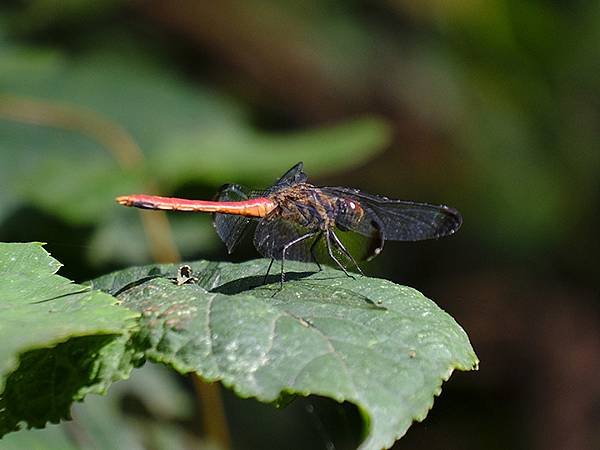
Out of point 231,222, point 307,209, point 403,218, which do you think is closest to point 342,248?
point 307,209

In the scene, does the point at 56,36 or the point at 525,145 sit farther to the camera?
the point at 525,145

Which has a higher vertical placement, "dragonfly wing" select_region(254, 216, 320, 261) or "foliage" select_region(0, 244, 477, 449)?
"foliage" select_region(0, 244, 477, 449)

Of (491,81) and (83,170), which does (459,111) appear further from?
(83,170)

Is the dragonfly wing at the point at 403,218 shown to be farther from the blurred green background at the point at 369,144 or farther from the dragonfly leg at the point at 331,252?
the blurred green background at the point at 369,144

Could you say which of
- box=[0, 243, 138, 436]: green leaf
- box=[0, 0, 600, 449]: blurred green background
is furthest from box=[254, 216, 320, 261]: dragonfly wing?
box=[0, 0, 600, 449]: blurred green background

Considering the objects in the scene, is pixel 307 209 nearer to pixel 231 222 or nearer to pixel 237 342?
pixel 231 222

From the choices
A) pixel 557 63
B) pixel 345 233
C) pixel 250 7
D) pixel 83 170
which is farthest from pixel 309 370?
pixel 557 63

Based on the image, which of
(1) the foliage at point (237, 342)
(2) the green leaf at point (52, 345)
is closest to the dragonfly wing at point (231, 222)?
(1) the foliage at point (237, 342)

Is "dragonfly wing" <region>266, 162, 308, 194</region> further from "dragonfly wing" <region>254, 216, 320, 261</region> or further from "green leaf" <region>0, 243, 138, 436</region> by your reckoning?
"green leaf" <region>0, 243, 138, 436</region>
